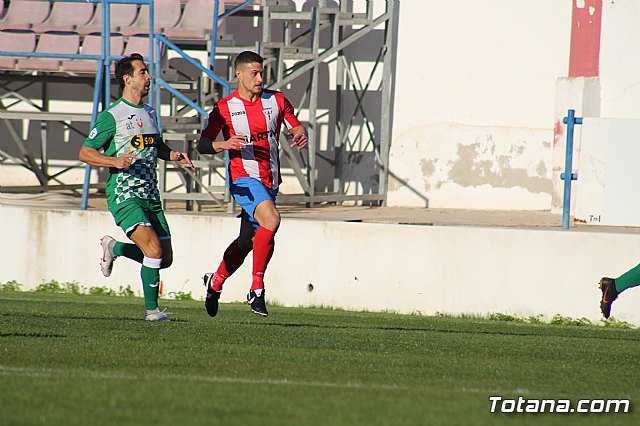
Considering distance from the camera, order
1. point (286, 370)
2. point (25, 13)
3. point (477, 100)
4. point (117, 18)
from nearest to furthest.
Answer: point (286, 370), point (25, 13), point (117, 18), point (477, 100)

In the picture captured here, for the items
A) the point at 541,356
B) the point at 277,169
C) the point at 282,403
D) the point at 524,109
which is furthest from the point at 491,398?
the point at 524,109

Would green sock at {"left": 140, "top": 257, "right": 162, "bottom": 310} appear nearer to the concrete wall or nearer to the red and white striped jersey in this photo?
the red and white striped jersey

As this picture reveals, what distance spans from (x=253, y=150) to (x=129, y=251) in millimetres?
1434

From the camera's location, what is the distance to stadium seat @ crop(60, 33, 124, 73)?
18125 millimetres

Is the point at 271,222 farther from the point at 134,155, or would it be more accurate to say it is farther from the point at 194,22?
the point at 194,22

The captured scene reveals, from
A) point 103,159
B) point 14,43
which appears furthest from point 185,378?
point 14,43

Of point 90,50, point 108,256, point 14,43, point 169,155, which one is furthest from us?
point 14,43

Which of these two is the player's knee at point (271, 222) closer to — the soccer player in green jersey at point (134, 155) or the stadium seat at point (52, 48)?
the soccer player in green jersey at point (134, 155)

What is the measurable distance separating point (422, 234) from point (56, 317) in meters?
4.90

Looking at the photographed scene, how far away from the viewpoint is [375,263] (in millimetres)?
14062

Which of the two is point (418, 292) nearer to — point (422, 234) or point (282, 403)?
point (422, 234)

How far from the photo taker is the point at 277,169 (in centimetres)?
1041

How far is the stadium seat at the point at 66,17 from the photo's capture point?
19.1 m

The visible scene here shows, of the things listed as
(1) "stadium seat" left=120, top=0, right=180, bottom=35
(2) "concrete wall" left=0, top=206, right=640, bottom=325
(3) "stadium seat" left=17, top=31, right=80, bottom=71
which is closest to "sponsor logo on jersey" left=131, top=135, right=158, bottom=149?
(2) "concrete wall" left=0, top=206, right=640, bottom=325
